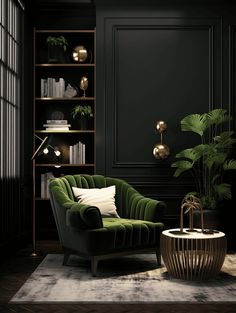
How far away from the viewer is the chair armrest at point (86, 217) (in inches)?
185

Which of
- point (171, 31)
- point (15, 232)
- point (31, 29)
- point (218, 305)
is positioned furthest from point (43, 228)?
point (218, 305)

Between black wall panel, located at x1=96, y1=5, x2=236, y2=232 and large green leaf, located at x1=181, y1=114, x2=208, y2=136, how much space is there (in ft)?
1.42

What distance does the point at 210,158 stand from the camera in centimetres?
607

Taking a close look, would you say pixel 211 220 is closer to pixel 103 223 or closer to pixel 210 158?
pixel 210 158

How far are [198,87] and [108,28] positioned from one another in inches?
53.3

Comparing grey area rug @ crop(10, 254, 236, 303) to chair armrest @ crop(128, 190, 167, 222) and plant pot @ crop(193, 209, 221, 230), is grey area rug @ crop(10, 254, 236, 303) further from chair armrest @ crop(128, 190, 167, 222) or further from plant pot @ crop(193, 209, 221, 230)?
plant pot @ crop(193, 209, 221, 230)

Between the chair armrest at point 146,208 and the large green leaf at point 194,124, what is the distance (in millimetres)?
1120

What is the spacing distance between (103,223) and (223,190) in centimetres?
168

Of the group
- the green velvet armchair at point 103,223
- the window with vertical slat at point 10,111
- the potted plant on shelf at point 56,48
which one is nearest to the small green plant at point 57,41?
the potted plant on shelf at point 56,48

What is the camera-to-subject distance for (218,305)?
3.79 meters

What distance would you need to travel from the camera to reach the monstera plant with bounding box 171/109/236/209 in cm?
606

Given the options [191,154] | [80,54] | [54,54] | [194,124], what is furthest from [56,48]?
[191,154]

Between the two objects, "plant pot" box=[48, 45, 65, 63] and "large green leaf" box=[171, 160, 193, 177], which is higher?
"plant pot" box=[48, 45, 65, 63]

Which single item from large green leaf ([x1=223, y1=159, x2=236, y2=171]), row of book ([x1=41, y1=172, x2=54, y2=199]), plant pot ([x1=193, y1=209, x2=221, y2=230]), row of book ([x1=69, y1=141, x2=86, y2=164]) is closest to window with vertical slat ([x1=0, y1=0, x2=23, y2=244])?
row of book ([x1=41, y1=172, x2=54, y2=199])
